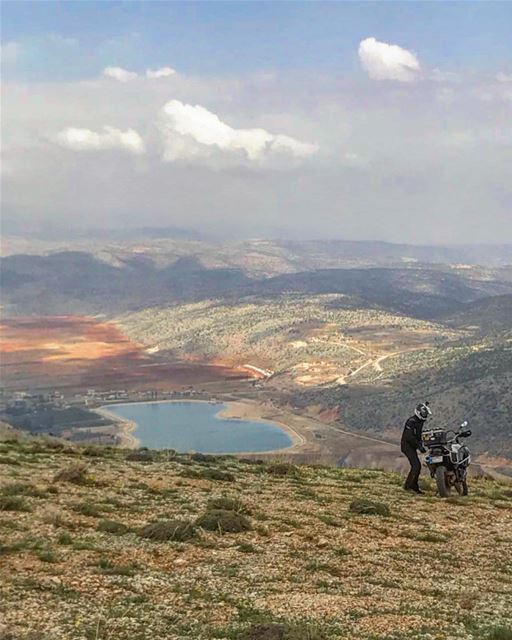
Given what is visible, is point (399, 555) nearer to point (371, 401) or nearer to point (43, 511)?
point (43, 511)

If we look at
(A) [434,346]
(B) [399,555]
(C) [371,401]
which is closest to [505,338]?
(A) [434,346]

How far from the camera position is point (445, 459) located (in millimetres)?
20047

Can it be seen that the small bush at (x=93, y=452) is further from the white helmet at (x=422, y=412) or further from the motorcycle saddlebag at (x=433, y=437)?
the white helmet at (x=422, y=412)

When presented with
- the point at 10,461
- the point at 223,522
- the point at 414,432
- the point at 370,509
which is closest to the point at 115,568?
the point at 223,522

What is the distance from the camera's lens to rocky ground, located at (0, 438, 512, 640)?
28.9 ft

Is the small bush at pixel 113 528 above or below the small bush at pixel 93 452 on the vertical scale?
above

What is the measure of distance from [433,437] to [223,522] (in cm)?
898

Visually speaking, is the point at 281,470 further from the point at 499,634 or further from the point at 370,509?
the point at 499,634

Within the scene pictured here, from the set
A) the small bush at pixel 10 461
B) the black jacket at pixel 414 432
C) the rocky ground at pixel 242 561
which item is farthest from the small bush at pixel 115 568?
the small bush at pixel 10 461

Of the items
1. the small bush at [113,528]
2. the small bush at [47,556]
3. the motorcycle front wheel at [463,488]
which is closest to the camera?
the small bush at [47,556]

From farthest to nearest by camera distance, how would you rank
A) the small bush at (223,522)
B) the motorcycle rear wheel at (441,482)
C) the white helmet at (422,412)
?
1. the motorcycle rear wheel at (441,482)
2. the white helmet at (422,412)
3. the small bush at (223,522)

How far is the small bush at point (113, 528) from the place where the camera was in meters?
13.6

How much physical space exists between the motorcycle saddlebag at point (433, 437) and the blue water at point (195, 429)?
272 ft

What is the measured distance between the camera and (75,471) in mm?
19203
